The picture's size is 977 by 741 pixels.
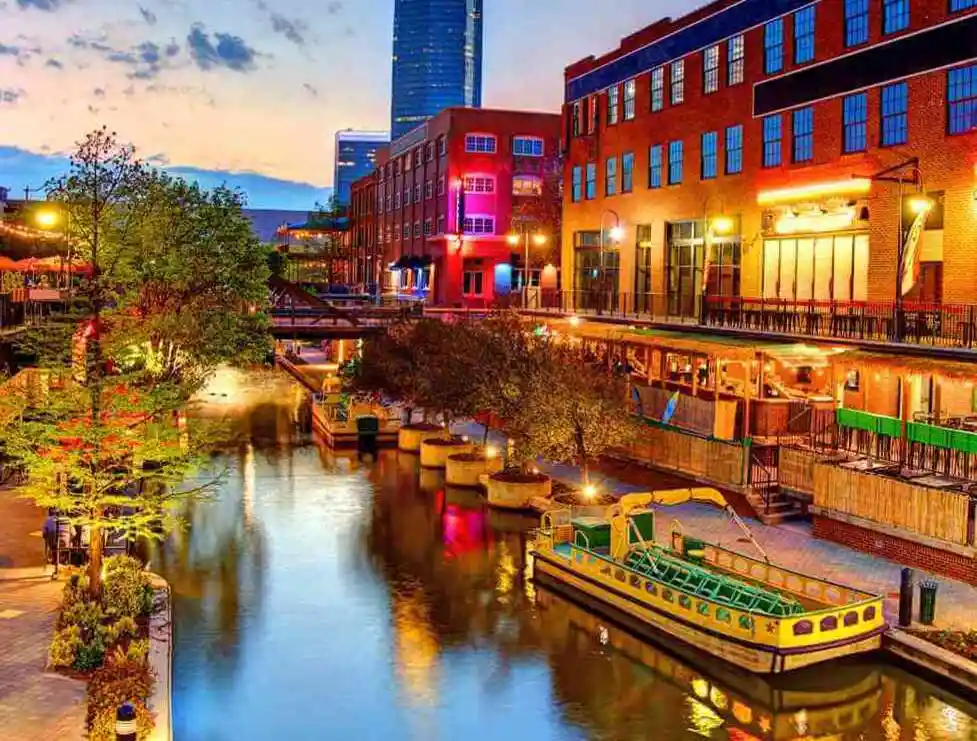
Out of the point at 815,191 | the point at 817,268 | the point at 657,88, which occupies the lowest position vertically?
the point at 817,268

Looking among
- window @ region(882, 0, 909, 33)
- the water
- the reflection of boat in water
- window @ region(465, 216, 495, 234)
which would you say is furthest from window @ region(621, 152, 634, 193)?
the reflection of boat in water

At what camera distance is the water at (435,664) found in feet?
67.2

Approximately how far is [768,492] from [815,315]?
7.54 metres

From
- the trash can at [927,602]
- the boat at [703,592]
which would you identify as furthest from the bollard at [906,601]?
the boat at [703,592]

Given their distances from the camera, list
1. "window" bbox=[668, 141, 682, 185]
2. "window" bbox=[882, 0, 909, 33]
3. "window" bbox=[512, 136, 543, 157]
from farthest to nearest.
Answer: "window" bbox=[512, 136, 543, 157]
"window" bbox=[668, 141, 682, 185]
"window" bbox=[882, 0, 909, 33]

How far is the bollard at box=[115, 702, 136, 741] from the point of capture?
47.5 ft

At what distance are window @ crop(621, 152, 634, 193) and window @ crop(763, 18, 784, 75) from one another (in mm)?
12521

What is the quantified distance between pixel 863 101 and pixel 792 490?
15.4 m

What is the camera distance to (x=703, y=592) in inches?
962

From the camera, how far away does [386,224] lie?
115062mm

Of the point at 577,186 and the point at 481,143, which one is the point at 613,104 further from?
the point at 481,143

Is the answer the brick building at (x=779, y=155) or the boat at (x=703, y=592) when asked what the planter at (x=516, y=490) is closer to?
the boat at (x=703, y=592)

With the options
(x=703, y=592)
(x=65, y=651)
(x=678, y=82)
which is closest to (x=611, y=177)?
(x=678, y=82)

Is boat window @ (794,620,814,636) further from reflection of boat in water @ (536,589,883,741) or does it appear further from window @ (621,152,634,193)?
window @ (621,152,634,193)
